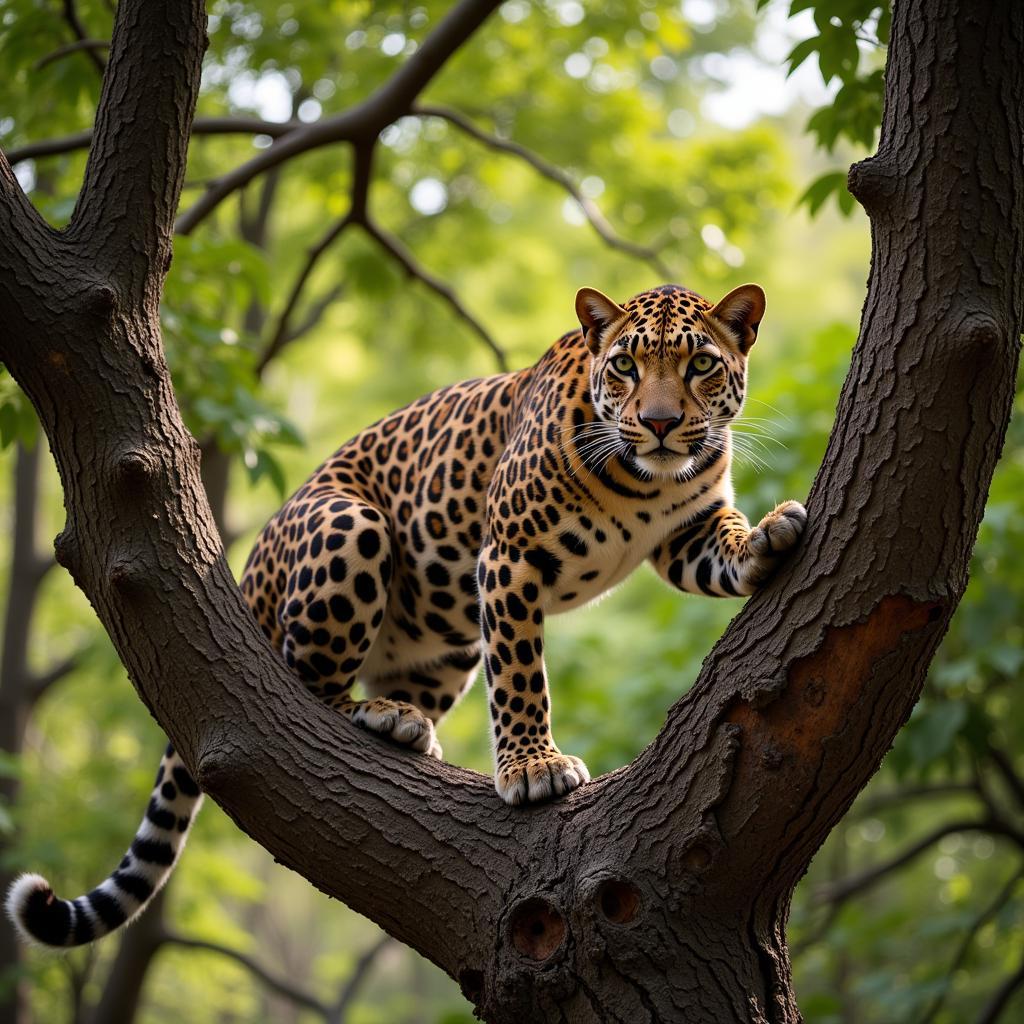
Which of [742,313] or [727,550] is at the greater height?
[742,313]

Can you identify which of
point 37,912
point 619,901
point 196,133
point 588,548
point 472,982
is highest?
point 196,133

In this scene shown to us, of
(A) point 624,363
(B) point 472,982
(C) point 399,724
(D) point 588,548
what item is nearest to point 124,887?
(C) point 399,724

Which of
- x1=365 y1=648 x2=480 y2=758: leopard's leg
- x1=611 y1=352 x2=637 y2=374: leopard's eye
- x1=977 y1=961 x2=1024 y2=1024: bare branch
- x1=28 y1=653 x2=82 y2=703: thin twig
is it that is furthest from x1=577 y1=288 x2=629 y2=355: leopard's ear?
x1=28 y1=653 x2=82 y2=703: thin twig

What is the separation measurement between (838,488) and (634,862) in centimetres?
144

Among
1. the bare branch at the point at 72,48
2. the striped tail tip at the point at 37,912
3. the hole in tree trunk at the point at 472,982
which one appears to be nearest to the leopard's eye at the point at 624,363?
the hole in tree trunk at the point at 472,982

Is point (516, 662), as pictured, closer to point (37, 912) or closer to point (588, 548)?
point (588, 548)

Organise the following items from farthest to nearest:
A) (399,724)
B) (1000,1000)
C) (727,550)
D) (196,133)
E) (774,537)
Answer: (1000,1000) < (196,133) < (399,724) < (727,550) < (774,537)

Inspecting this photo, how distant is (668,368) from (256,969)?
8.17 meters

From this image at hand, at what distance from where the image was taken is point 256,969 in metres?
11.1

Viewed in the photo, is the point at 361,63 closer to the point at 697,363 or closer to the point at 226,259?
the point at 226,259

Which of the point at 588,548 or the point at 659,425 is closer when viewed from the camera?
the point at 659,425

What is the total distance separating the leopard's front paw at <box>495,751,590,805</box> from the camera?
481 centimetres

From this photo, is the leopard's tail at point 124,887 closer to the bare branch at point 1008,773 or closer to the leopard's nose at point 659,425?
the leopard's nose at point 659,425

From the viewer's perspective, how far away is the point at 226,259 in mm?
7852
